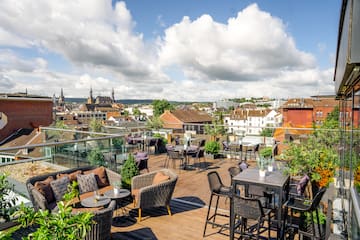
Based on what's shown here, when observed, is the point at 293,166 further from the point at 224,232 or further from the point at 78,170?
the point at 78,170

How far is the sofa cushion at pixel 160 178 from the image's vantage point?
445 cm

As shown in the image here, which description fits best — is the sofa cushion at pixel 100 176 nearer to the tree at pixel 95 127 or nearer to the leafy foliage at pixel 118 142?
the leafy foliage at pixel 118 142

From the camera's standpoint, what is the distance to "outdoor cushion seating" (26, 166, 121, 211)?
3625 mm

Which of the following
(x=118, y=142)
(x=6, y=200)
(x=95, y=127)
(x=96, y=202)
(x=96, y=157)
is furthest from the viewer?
(x=95, y=127)

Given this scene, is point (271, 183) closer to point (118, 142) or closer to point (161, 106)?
point (118, 142)

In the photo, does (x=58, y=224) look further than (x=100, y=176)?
No

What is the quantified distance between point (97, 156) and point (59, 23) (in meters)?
11.0

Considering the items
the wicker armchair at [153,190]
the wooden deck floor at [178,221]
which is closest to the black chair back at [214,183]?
the wooden deck floor at [178,221]

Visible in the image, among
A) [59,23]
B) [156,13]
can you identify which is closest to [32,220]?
[156,13]

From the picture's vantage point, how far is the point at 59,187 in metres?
4.05

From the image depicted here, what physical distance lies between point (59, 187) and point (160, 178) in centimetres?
178

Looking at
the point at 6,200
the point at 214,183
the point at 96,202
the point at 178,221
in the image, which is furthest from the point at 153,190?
the point at 6,200

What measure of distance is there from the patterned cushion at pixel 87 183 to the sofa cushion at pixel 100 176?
16 centimetres

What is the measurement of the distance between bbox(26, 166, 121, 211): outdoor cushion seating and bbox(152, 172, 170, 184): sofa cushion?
800mm
